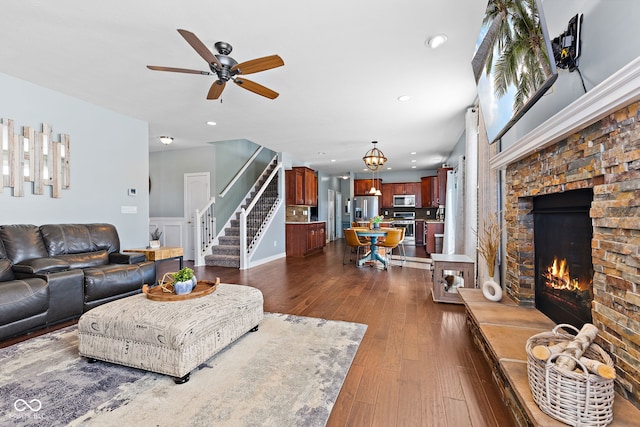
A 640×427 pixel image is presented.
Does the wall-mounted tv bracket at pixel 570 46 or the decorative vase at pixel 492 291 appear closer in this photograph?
the wall-mounted tv bracket at pixel 570 46

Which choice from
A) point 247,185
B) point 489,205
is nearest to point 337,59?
point 489,205

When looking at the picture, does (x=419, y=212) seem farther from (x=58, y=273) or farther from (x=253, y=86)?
(x=58, y=273)

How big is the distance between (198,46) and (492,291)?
322cm

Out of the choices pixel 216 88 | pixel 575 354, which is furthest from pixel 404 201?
pixel 575 354

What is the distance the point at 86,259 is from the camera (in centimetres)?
344

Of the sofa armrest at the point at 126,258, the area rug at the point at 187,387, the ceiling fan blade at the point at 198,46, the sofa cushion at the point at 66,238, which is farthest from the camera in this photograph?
the sofa armrest at the point at 126,258

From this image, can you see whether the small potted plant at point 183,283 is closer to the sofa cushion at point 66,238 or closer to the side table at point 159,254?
the side table at point 159,254

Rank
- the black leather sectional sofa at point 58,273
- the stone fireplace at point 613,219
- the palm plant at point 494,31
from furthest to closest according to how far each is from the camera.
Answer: the black leather sectional sofa at point 58,273 < the palm plant at point 494,31 < the stone fireplace at point 613,219

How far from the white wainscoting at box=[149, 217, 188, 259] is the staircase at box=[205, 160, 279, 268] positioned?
115 cm

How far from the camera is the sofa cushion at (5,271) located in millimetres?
2730

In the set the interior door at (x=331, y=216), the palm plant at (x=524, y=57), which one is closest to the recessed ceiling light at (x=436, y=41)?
the palm plant at (x=524, y=57)

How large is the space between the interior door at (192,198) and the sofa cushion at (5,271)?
4.05 metres

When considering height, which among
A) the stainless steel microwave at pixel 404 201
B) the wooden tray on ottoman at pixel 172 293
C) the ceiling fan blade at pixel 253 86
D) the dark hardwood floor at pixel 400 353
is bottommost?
the dark hardwood floor at pixel 400 353

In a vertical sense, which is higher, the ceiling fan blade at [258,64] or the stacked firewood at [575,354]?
the ceiling fan blade at [258,64]
